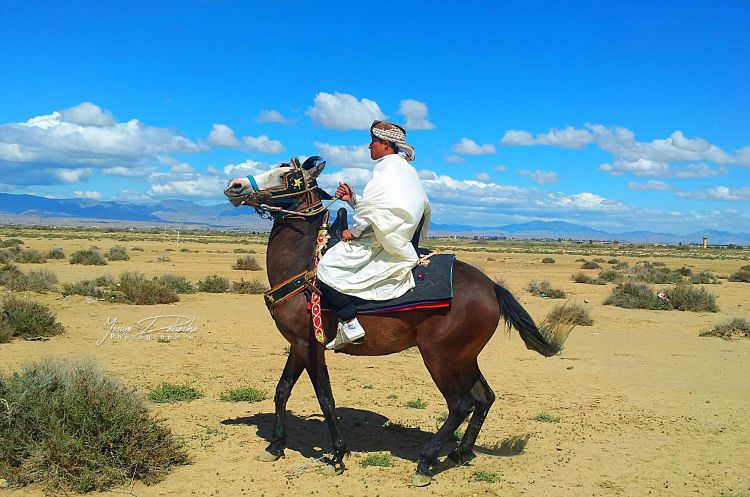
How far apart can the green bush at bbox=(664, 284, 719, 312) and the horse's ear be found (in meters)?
17.9

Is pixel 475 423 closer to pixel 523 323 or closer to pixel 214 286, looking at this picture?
pixel 523 323

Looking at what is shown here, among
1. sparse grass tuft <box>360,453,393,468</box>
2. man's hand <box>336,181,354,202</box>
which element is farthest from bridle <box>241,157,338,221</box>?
sparse grass tuft <box>360,453,393,468</box>

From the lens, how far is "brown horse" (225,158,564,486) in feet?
21.4

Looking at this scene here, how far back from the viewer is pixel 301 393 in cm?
993

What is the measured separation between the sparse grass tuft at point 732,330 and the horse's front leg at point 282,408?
1300cm

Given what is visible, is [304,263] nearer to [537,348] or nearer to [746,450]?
[537,348]

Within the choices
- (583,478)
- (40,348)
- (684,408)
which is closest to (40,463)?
Answer: (583,478)

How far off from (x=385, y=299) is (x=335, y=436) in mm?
1565

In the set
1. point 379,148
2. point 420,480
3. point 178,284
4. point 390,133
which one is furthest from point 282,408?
point 178,284

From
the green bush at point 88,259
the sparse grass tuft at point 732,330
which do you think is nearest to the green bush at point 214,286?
the green bush at point 88,259

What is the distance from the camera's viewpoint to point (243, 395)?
364 inches

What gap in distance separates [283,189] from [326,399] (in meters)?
2.34

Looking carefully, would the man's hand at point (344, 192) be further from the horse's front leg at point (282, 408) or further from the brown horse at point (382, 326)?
the horse's front leg at point (282, 408)

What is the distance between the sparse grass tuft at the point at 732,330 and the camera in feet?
51.9
